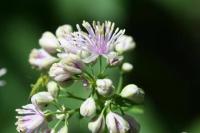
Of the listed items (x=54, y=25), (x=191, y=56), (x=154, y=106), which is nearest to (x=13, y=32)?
(x=54, y=25)

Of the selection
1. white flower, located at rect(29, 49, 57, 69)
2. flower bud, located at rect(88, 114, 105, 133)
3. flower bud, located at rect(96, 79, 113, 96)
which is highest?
white flower, located at rect(29, 49, 57, 69)

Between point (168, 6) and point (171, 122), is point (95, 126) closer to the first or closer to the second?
point (171, 122)

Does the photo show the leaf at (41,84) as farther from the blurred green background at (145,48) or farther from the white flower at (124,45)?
the blurred green background at (145,48)

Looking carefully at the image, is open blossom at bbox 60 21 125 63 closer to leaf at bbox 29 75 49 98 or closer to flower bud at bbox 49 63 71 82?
flower bud at bbox 49 63 71 82

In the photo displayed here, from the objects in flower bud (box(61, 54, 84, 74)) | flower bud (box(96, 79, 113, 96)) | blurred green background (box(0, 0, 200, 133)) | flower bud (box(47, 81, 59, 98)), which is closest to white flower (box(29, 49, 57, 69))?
flower bud (box(47, 81, 59, 98))

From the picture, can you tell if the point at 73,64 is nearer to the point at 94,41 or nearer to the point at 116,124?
the point at 94,41

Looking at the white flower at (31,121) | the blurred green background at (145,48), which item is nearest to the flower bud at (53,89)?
the white flower at (31,121)
